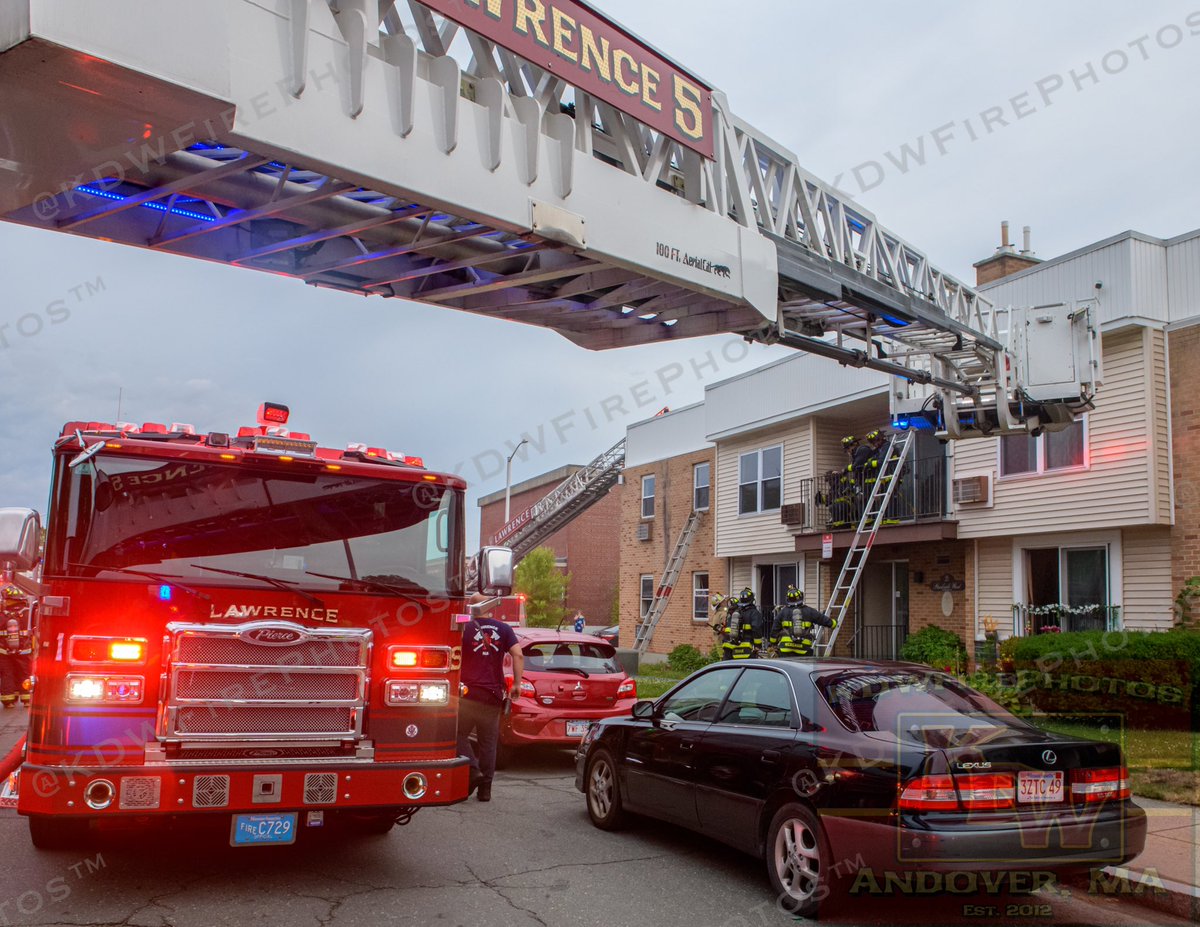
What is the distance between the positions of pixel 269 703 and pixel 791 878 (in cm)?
309

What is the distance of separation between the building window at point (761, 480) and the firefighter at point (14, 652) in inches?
595

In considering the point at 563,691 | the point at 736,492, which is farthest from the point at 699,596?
the point at 563,691

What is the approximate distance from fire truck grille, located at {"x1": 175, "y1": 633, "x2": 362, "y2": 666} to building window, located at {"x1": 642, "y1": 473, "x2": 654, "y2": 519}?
74.9 ft

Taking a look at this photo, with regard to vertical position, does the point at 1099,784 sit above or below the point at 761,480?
below

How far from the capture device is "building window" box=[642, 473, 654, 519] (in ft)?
94.3

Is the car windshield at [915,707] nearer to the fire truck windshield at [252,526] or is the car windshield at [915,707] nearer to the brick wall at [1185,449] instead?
the fire truck windshield at [252,526]

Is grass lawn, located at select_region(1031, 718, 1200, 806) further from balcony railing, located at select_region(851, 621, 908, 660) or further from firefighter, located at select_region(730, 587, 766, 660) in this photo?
balcony railing, located at select_region(851, 621, 908, 660)

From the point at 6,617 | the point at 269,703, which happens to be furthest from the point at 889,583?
the point at 269,703

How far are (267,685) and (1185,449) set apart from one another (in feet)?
43.8

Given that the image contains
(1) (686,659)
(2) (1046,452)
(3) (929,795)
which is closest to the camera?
(3) (929,795)

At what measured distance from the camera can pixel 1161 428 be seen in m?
14.5

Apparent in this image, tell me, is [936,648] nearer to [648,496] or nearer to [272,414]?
[648,496]

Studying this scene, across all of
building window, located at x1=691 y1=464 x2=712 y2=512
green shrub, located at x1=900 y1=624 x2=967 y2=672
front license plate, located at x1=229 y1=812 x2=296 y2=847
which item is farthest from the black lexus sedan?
building window, located at x1=691 y1=464 x2=712 y2=512

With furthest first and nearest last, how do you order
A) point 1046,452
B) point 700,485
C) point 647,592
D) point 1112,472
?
point 647,592
point 700,485
point 1046,452
point 1112,472
